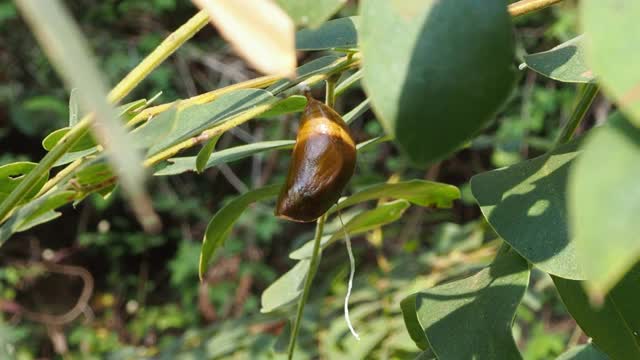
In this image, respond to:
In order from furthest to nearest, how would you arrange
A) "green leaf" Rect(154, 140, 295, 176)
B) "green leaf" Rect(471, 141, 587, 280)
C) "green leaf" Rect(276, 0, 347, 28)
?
1. "green leaf" Rect(154, 140, 295, 176)
2. "green leaf" Rect(471, 141, 587, 280)
3. "green leaf" Rect(276, 0, 347, 28)

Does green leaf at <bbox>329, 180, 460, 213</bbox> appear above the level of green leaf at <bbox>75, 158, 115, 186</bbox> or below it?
below

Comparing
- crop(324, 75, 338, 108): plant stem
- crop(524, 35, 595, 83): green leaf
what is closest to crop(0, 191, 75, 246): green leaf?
crop(324, 75, 338, 108): plant stem

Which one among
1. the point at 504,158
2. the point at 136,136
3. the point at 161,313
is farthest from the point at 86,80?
the point at 161,313

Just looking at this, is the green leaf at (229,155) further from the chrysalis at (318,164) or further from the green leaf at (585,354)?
the green leaf at (585,354)

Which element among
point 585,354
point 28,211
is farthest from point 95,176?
point 585,354

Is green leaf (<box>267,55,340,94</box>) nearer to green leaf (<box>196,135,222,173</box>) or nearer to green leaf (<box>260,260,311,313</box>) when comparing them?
green leaf (<box>196,135,222,173</box>)

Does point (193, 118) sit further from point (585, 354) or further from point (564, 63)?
point (585, 354)

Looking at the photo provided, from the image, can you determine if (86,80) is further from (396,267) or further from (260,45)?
(396,267)
